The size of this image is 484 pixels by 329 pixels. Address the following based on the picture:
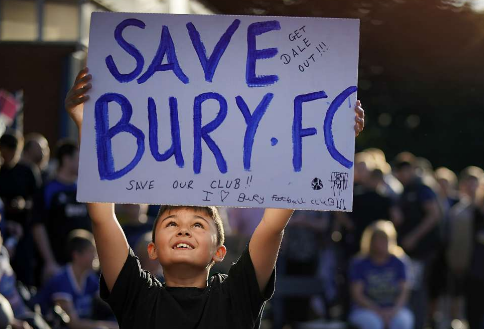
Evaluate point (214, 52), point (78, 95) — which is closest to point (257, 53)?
point (214, 52)

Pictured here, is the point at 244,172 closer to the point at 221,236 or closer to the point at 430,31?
the point at 221,236

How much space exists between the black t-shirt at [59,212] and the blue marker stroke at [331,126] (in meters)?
5.10

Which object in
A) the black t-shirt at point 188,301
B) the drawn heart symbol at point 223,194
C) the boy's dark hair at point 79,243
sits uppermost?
the drawn heart symbol at point 223,194

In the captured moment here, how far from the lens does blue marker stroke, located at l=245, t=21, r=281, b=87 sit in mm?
3906

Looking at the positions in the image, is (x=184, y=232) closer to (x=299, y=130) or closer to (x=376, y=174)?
(x=299, y=130)

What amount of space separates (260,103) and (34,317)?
295cm

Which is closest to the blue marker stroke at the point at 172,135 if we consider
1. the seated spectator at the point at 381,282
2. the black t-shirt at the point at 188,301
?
the black t-shirt at the point at 188,301

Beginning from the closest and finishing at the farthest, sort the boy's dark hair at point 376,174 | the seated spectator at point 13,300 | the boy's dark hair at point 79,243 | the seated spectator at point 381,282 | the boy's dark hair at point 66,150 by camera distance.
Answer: the seated spectator at point 13,300 < the boy's dark hair at point 79,243 < the boy's dark hair at point 66,150 < the seated spectator at point 381,282 < the boy's dark hair at point 376,174

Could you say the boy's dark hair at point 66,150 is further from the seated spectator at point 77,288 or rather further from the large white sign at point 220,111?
the large white sign at point 220,111

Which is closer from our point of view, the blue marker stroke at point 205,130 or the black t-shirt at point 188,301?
the black t-shirt at point 188,301

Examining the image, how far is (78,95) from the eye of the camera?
3861 millimetres

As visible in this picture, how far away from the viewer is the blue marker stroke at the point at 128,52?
12.8 feet

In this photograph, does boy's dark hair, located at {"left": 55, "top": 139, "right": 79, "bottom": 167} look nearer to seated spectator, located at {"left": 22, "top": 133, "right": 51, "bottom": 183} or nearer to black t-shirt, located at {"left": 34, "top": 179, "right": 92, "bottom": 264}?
black t-shirt, located at {"left": 34, "top": 179, "right": 92, "bottom": 264}

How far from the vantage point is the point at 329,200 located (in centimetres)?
380
